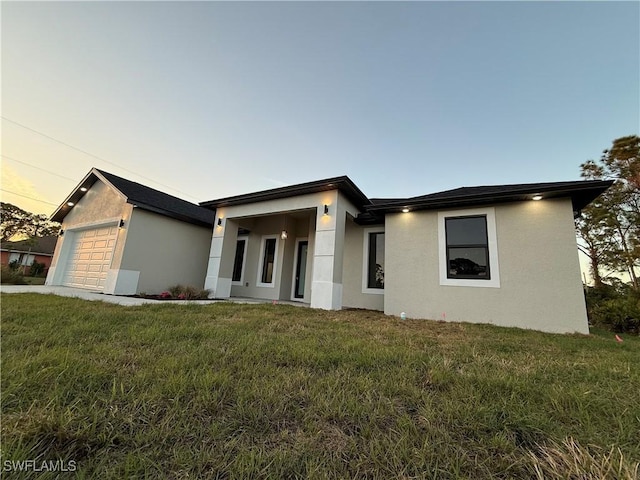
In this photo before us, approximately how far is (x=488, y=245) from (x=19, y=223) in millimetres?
42444

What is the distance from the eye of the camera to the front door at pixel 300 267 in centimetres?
997

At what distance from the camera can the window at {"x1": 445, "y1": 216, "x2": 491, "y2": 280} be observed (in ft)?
20.4

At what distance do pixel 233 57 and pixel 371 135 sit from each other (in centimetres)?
604

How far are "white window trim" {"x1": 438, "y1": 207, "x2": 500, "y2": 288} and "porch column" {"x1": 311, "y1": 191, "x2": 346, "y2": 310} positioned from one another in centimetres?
275

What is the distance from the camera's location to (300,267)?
10211 millimetres

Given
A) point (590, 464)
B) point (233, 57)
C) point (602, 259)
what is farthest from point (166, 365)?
point (602, 259)

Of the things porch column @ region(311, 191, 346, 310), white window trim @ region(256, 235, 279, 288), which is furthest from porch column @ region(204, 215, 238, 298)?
porch column @ region(311, 191, 346, 310)

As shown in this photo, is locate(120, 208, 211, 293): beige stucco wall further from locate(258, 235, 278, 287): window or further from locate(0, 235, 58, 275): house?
locate(0, 235, 58, 275): house

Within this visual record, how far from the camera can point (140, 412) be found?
5.08ft

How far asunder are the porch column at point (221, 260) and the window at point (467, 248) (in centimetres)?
734

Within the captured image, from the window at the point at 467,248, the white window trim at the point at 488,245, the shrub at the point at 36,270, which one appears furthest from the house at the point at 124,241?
the shrub at the point at 36,270

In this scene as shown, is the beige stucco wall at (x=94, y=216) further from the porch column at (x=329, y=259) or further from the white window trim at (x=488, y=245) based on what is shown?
the white window trim at (x=488, y=245)

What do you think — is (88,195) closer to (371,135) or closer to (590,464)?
(371,135)

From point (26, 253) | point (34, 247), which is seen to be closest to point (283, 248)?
point (34, 247)
